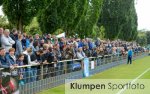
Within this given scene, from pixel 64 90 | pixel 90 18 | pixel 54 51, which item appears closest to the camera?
pixel 64 90

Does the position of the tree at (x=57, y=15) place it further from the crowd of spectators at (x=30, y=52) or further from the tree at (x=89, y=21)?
the tree at (x=89, y=21)

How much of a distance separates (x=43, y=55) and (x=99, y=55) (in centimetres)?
1318

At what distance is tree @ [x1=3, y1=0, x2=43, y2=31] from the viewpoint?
2466cm

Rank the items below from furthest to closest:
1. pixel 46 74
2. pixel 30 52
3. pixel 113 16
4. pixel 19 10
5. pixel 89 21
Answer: pixel 113 16
pixel 89 21
pixel 19 10
pixel 46 74
pixel 30 52

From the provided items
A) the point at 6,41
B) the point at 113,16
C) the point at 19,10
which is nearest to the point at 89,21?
the point at 113,16

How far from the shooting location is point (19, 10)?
24.8 meters

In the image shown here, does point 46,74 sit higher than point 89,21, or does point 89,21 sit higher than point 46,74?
point 89,21

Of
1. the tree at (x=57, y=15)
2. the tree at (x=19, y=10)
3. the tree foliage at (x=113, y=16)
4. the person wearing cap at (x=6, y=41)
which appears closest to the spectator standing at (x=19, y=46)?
the person wearing cap at (x=6, y=41)

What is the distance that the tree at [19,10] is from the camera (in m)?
24.7

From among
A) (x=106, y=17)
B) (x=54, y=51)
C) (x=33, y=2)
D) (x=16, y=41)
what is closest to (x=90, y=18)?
(x=106, y=17)

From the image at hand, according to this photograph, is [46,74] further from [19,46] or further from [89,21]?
[89,21]

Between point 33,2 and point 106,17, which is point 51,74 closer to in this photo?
point 33,2

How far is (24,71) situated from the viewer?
16391 mm

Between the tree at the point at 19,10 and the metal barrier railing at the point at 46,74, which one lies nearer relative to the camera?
the metal barrier railing at the point at 46,74
